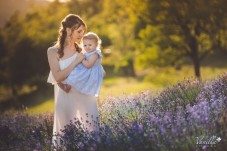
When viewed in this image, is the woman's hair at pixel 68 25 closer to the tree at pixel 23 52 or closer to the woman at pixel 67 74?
the woman at pixel 67 74

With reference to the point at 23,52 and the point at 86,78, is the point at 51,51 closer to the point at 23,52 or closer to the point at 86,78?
the point at 86,78

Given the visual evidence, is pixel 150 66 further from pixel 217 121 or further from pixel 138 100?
pixel 217 121

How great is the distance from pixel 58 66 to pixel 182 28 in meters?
10.4

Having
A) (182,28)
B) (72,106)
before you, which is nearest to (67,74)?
(72,106)

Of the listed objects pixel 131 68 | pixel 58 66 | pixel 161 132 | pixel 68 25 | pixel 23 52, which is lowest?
pixel 161 132

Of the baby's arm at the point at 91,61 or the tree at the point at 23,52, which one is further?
the tree at the point at 23,52

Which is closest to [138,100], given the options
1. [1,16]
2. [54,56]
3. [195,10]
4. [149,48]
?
[54,56]

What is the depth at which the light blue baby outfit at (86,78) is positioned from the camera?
5598 mm

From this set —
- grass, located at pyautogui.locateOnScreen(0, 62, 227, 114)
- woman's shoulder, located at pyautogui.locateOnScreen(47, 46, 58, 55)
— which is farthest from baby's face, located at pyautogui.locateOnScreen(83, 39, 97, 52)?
grass, located at pyautogui.locateOnScreen(0, 62, 227, 114)

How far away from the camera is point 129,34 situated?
27.1m

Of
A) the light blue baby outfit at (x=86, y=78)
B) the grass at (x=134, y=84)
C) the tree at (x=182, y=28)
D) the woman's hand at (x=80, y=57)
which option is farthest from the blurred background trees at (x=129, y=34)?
the woman's hand at (x=80, y=57)

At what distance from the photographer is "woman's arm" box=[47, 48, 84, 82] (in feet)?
18.3

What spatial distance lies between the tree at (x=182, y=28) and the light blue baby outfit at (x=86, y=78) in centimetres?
959

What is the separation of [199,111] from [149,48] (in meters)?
11.7
